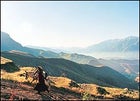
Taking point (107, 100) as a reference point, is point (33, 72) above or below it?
above

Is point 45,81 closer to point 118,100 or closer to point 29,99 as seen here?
point 29,99

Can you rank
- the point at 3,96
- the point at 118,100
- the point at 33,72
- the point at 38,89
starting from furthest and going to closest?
the point at 118,100, the point at 3,96, the point at 33,72, the point at 38,89

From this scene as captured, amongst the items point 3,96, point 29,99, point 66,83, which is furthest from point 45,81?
point 66,83

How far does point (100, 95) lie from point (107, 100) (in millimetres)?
6656

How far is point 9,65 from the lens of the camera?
9919 cm

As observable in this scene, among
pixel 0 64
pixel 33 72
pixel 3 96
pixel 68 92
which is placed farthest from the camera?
pixel 0 64

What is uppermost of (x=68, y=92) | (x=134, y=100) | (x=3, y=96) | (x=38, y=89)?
(x=38, y=89)

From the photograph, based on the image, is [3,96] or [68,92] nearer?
[3,96]

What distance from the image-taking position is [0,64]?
98062 millimetres

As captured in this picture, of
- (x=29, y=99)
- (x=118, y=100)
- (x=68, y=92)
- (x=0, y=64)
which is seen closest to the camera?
(x=29, y=99)

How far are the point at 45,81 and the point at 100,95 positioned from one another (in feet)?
260

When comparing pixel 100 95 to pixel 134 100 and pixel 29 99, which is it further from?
pixel 29 99

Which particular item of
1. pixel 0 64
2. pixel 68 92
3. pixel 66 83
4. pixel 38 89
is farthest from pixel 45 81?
pixel 0 64

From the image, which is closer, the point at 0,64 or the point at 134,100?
the point at 134,100
